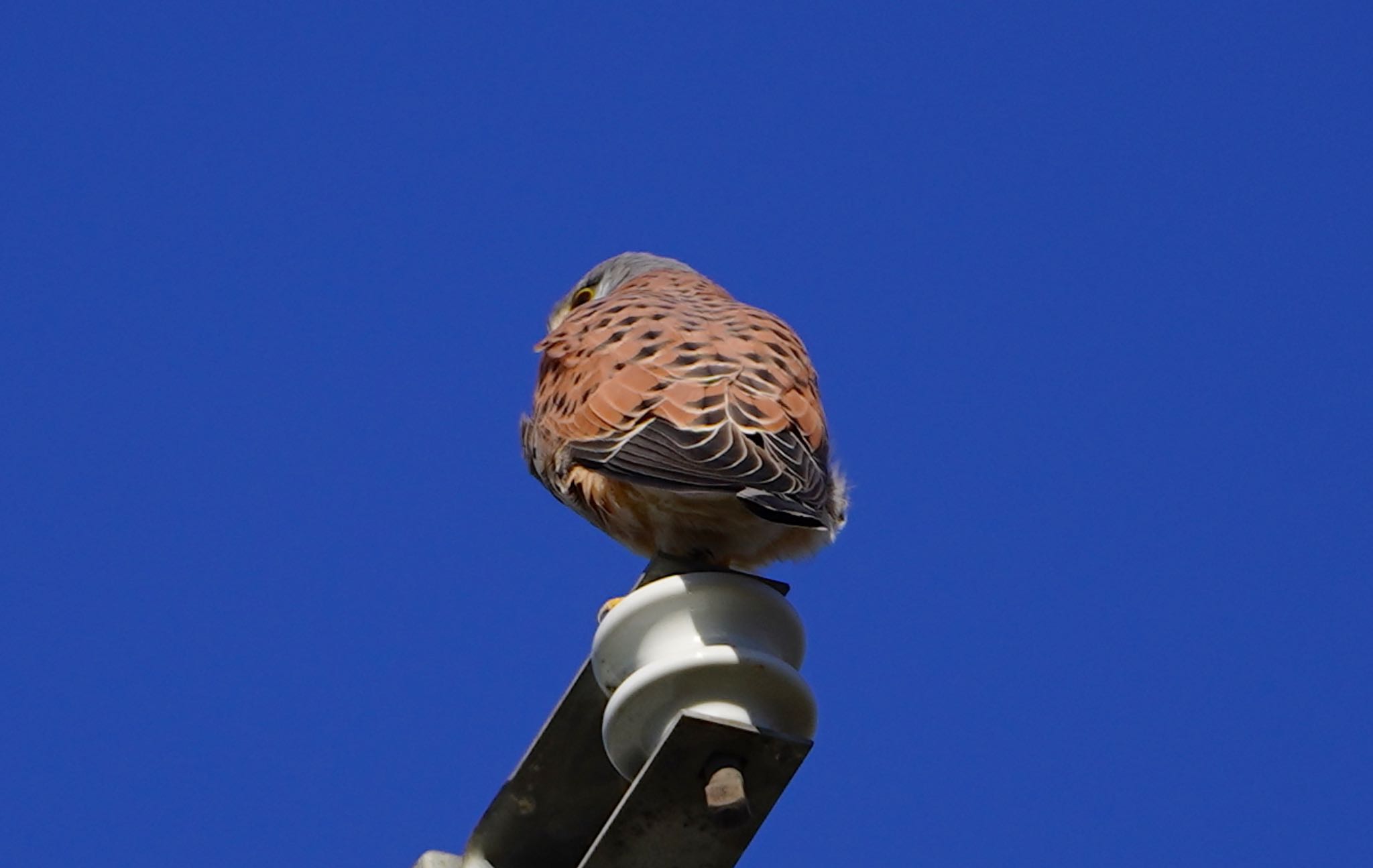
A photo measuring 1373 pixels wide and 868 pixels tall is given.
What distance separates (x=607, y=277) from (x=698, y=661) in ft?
13.4

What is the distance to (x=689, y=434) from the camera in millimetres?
3652

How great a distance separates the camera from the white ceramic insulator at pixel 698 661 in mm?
2553

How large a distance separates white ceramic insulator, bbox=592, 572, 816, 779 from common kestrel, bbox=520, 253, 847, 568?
579 millimetres

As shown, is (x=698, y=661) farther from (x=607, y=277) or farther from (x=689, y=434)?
(x=607, y=277)

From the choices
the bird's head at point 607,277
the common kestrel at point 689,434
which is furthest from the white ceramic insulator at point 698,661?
the bird's head at point 607,277

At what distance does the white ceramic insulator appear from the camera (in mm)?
2553

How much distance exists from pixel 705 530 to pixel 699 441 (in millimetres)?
256

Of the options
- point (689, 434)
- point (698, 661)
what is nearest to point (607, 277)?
point (689, 434)

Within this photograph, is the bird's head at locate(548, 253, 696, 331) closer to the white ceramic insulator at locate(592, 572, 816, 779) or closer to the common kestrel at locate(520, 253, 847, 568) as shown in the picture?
the common kestrel at locate(520, 253, 847, 568)

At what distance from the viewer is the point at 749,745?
95.3 inches

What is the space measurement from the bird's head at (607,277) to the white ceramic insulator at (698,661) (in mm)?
3421

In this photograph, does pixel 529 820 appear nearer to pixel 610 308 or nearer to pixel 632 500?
pixel 632 500

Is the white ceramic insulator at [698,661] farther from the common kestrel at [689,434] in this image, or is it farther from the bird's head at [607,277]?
the bird's head at [607,277]

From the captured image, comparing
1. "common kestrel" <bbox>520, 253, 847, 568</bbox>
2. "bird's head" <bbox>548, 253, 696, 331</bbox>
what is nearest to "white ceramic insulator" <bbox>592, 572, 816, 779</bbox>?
"common kestrel" <bbox>520, 253, 847, 568</bbox>
